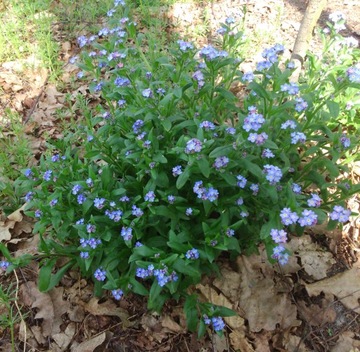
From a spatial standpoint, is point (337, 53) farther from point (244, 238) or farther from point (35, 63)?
point (35, 63)

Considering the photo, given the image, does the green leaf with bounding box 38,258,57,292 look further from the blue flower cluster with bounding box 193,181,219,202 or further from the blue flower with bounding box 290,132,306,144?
the blue flower with bounding box 290,132,306,144

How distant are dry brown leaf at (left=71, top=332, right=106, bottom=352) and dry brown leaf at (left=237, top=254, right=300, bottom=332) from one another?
43.8 inches

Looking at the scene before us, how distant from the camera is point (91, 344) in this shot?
2803 millimetres

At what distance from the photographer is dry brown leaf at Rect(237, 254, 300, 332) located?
2.87m

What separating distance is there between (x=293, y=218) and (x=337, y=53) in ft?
5.72

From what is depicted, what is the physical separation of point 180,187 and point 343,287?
5.48ft

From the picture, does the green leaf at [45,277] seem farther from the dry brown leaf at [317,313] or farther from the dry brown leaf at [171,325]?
the dry brown leaf at [317,313]

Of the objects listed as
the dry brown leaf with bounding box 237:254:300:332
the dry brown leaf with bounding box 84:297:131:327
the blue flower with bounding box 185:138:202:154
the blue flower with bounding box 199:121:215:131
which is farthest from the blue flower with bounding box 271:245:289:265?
the dry brown leaf with bounding box 84:297:131:327

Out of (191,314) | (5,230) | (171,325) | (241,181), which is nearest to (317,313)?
(191,314)

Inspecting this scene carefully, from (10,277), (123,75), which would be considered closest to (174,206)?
(123,75)

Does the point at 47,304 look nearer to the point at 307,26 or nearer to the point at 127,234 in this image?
the point at 127,234

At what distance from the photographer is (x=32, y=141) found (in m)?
4.29

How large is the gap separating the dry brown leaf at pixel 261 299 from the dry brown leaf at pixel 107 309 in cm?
93

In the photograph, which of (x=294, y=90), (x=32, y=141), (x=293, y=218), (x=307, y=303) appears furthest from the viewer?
(x=32, y=141)
